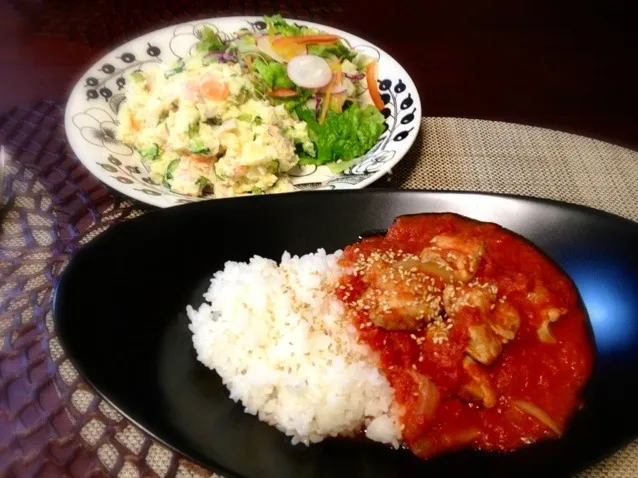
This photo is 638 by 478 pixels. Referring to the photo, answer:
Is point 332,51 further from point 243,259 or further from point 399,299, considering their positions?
point 399,299

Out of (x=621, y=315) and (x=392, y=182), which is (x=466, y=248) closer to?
(x=621, y=315)

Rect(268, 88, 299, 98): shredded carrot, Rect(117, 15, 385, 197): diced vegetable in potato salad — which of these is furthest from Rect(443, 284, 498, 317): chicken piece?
Rect(268, 88, 299, 98): shredded carrot

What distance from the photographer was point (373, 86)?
368 cm

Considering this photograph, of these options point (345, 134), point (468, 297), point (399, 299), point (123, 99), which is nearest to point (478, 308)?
point (468, 297)

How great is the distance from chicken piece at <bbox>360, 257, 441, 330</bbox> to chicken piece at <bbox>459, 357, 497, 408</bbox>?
23 cm

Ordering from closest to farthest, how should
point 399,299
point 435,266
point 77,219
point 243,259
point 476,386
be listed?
point 476,386, point 399,299, point 435,266, point 243,259, point 77,219

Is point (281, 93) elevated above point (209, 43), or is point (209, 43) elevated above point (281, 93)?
point (209, 43)

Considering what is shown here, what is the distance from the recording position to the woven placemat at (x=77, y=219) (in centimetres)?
202

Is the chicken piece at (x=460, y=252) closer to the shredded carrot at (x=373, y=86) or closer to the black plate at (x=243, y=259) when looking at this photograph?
the black plate at (x=243, y=259)

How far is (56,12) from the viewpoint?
4703 millimetres

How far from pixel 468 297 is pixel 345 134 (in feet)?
4.83

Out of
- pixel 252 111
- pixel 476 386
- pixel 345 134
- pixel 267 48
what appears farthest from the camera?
pixel 267 48

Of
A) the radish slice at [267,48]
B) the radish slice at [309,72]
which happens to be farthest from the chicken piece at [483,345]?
the radish slice at [267,48]

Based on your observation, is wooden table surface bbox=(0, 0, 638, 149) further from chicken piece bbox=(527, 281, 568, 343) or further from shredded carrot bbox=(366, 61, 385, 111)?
chicken piece bbox=(527, 281, 568, 343)
